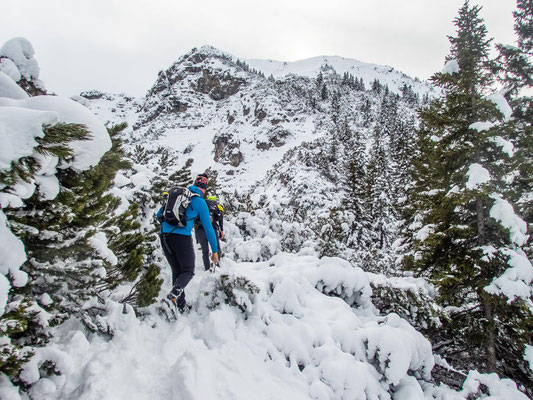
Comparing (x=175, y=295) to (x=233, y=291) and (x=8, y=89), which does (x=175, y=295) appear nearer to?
(x=233, y=291)

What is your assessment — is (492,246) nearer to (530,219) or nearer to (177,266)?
(530,219)

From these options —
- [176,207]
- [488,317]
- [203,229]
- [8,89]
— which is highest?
[8,89]

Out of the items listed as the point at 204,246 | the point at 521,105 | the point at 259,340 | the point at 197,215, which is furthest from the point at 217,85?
the point at 259,340

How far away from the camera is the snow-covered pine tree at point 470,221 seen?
5.94 metres

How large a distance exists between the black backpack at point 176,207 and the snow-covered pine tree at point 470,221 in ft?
17.7

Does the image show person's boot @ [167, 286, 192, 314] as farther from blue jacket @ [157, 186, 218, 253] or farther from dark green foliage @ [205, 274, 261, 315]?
blue jacket @ [157, 186, 218, 253]

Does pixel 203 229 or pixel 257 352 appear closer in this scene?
pixel 257 352

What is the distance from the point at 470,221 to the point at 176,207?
269 inches

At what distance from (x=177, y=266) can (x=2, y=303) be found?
9.39 ft

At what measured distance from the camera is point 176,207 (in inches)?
162

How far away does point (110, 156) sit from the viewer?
9.25ft

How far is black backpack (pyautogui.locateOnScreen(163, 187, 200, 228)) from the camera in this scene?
4090 mm

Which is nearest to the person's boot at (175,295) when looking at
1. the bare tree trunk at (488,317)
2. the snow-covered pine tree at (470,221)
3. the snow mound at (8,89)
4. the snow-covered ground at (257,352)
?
the snow-covered ground at (257,352)

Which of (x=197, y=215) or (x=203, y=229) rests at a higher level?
(x=197, y=215)
